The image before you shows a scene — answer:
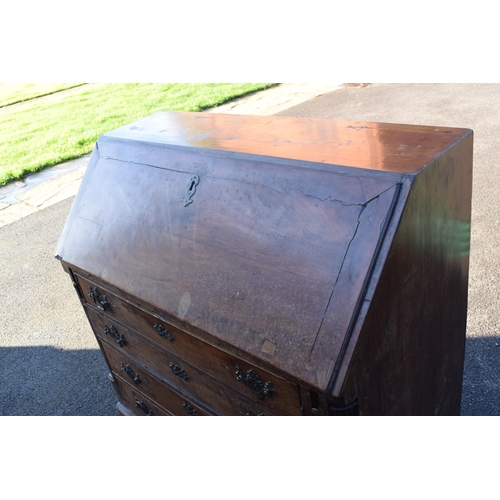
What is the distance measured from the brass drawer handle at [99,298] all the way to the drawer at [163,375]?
11 centimetres

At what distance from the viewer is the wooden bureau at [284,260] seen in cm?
122

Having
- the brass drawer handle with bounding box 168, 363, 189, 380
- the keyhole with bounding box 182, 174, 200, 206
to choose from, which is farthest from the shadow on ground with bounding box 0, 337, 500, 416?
the keyhole with bounding box 182, 174, 200, 206

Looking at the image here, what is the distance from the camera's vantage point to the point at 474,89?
680cm

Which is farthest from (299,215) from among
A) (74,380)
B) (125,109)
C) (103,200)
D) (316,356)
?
(125,109)

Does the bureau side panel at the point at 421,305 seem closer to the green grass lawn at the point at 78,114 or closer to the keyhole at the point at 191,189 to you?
the keyhole at the point at 191,189

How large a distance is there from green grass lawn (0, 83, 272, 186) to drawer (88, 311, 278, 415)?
4649 mm

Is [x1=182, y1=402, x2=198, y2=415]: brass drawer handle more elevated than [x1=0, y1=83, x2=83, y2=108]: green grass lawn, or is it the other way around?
[x1=0, y1=83, x2=83, y2=108]: green grass lawn

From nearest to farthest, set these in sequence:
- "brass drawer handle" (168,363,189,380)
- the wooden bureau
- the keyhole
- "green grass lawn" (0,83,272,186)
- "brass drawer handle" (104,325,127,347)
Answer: the wooden bureau → the keyhole → "brass drawer handle" (168,363,189,380) → "brass drawer handle" (104,325,127,347) → "green grass lawn" (0,83,272,186)

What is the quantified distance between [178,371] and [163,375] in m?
0.18

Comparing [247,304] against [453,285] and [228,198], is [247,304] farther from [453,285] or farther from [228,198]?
[453,285]

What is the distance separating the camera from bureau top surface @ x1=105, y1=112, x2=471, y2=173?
1.37 metres

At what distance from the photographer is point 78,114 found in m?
7.98

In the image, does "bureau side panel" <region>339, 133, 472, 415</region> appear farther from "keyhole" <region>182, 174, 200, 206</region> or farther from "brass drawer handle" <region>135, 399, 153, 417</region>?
"brass drawer handle" <region>135, 399, 153, 417</region>

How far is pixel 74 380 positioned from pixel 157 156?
1885 mm
